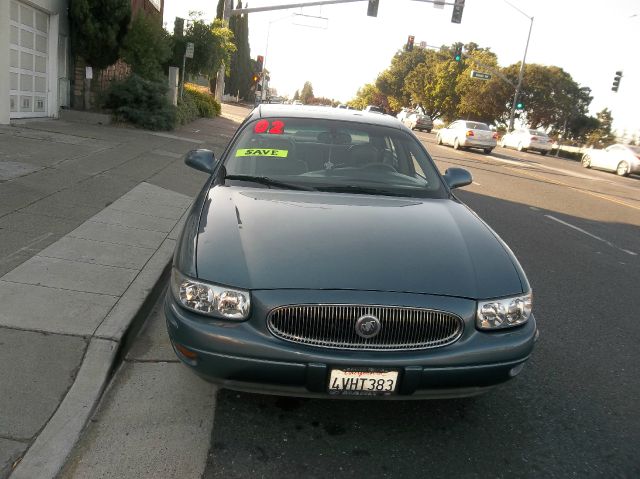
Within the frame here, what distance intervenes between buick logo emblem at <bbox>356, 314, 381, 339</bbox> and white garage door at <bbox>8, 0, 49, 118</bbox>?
40.5ft

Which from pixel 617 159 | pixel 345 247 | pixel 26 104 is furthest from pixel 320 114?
pixel 617 159

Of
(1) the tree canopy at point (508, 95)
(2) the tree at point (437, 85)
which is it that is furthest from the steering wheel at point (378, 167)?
(2) the tree at point (437, 85)

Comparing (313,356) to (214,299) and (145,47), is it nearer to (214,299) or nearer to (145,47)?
(214,299)

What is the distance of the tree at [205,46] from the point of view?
22.1 meters

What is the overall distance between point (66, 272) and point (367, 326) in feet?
9.67

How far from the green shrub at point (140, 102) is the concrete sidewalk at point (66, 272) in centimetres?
595

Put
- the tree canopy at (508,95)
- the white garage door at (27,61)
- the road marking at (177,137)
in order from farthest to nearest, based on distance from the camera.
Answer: the tree canopy at (508,95) < the road marking at (177,137) < the white garage door at (27,61)

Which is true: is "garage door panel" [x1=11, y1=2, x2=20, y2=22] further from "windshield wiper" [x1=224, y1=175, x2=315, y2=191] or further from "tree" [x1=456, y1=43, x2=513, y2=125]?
"tree" [x1=456, y1=43, x2=513, y2=125]

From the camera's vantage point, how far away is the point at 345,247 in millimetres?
3131

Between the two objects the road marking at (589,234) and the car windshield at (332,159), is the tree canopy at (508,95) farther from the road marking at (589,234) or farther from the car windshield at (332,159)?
the car windshield at (332,159)

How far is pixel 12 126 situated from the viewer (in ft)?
40.0

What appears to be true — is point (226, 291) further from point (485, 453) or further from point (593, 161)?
point (593, 161)

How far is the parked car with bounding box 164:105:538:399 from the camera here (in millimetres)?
2764

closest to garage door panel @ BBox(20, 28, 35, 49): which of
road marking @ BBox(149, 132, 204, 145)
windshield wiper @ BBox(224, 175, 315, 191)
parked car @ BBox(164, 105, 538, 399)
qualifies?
road marking @ BBox(149, 132, 204, 145)
